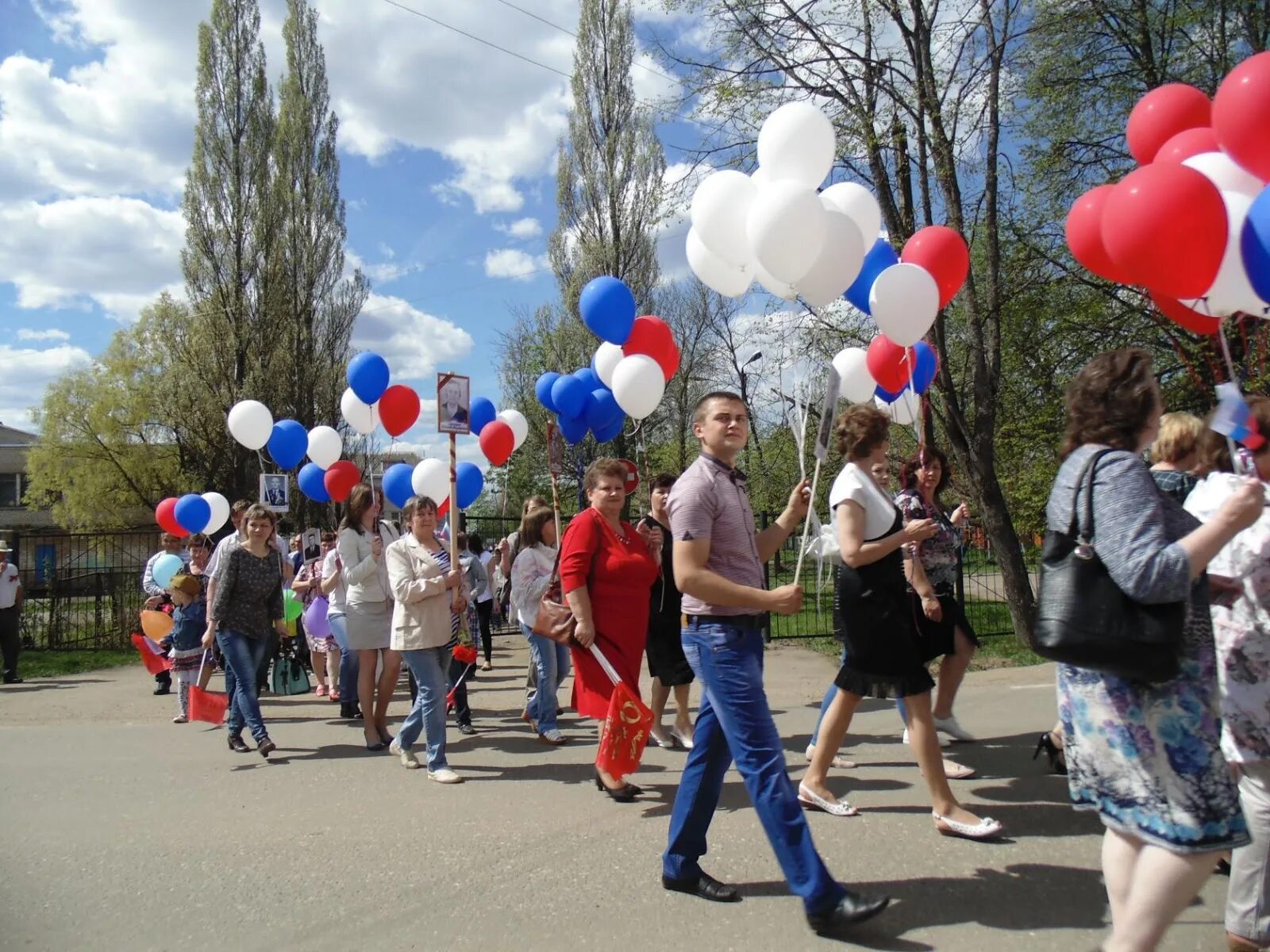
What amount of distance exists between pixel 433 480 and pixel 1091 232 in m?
6.33

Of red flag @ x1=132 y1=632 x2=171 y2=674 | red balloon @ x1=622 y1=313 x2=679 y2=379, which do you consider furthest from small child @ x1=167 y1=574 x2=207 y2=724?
red balloon @ x1=622 y1=313 x2=679 y2=379

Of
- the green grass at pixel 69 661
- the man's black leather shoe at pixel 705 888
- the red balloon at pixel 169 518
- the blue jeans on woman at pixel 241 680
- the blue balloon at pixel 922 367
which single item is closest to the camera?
the man's black leather shoe at pixel 705 888

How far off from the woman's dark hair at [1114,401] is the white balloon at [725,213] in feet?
8.62

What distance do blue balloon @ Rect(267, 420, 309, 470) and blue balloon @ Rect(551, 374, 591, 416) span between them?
389 centimetres

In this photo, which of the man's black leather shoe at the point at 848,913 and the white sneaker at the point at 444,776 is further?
→ the white sneaker at the point at 444,776

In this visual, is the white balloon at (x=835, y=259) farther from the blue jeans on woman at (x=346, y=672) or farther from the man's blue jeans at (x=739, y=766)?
the blue jeans on woman at (x=346, y=672)

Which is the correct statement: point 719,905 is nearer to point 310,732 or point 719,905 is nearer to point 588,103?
point 310,732

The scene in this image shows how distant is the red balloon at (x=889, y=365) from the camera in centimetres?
599

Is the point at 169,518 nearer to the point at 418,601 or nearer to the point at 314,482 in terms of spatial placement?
the point at 314,482

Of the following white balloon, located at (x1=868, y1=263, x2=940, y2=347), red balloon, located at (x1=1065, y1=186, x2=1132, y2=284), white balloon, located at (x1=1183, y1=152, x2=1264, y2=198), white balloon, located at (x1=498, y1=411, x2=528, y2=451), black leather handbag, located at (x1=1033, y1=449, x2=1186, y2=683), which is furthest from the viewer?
white balloon, located at (x1=498, y1=411, x2=528, y2=451)

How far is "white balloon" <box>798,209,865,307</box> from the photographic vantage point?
4.69 m

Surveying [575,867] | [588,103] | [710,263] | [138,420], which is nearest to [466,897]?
[575,867]

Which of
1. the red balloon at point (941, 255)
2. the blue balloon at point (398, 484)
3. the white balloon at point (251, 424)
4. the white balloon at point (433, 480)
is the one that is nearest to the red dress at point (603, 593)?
the red balloon at point (941, 255)

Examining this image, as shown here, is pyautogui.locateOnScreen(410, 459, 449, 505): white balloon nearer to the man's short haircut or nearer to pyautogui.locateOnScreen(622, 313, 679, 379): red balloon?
pyautogui.locateOnScreen(622, 313, 679, 379): red balloon
